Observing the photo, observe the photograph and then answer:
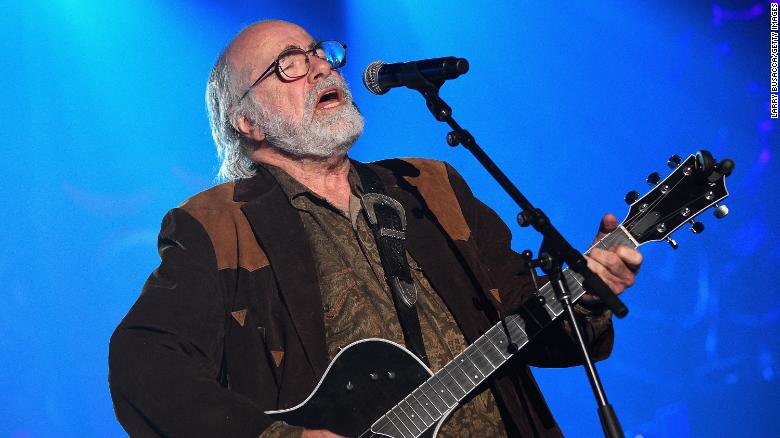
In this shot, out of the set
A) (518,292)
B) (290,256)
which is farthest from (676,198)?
(290,256)

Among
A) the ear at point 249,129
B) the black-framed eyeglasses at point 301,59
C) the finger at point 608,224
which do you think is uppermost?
the black-framed eyeglasses at point 301,59

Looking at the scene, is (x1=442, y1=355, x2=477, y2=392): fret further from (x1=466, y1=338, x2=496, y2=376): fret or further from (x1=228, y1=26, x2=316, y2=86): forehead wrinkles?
(x1=228, y1=26, x2=316, y2=86): forehead wrinkles

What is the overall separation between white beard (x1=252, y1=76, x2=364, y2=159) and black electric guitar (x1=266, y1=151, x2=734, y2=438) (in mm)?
747

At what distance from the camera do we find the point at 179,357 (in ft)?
7.59

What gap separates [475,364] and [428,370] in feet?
0.43

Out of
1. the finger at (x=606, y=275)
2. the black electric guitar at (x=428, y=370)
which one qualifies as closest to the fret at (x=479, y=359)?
the black electric guitar at (x=428, y=370)

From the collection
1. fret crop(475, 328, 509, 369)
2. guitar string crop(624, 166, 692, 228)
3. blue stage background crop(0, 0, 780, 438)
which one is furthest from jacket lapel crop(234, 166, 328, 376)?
guitar string crop(624, 166, 692, 228)

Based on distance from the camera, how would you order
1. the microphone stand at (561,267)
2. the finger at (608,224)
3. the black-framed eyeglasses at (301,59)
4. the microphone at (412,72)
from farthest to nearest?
1. the black-framed eyeglasses at (301,59)
2. the finger at (608,224)
3. the microphone at (412,72)
4. the microphone stand at (561,267)

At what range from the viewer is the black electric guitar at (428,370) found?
228cm

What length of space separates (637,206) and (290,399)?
1.05 m

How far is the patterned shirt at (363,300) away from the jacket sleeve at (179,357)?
1.03ft

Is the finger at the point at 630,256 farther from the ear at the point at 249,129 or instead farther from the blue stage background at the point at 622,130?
the blue stage background at the point at 622,130

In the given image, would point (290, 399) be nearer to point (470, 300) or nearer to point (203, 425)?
point (203, 425)

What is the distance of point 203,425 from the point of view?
7.30 ft
